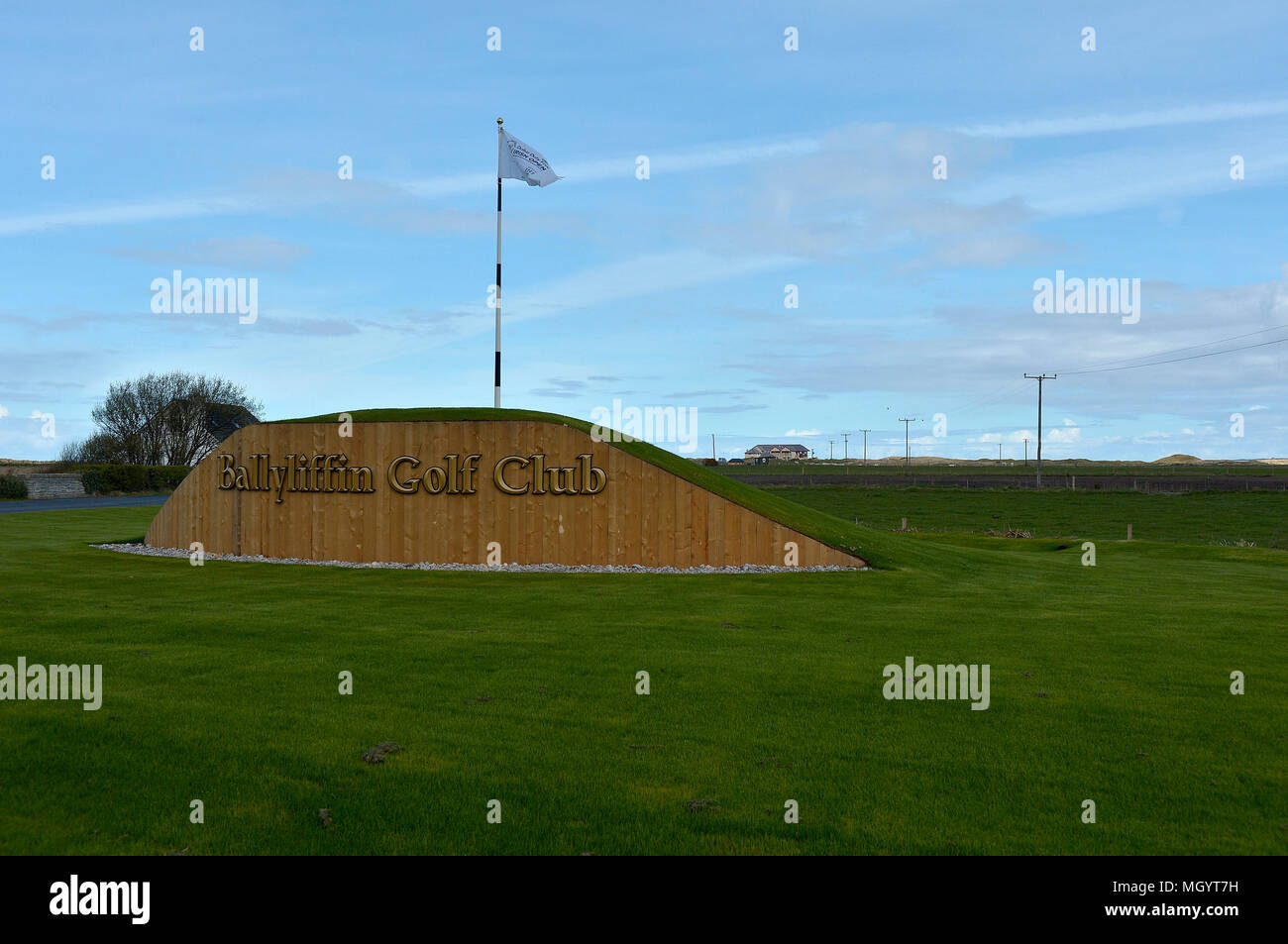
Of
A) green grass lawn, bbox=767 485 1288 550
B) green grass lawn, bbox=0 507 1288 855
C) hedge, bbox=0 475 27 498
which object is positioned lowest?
green grass lawn, bbox=0 507 1288 855

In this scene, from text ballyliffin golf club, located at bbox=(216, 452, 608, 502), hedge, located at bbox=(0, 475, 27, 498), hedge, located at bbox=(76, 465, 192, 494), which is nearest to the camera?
text ballyliffin golf club, located at bbox=(216, 452, 608, 502)

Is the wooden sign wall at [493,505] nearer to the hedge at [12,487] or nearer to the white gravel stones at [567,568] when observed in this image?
the white gravel stones at [567,568]

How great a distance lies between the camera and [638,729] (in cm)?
838

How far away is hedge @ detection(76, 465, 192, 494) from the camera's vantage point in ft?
204

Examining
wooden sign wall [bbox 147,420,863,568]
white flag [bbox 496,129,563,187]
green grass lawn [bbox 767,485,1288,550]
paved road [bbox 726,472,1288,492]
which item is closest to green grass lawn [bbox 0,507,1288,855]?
wooden sign wall [bbox 147,420,863,568]

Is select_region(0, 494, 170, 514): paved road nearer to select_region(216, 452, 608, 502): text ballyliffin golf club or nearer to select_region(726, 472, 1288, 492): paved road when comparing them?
select_region(216, 452, 608, 502): text ballyliffin golf club

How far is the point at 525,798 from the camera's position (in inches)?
261

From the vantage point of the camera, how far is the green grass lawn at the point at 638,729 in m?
6.18

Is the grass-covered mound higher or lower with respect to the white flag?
lower

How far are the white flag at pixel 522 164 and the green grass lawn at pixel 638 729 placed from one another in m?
15.4

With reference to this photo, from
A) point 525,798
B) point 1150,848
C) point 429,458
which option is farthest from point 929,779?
point 429,458

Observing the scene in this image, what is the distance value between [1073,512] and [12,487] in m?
68.2

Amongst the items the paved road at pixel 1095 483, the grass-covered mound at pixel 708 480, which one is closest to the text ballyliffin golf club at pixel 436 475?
the grass-covered mound at pixel 708 480

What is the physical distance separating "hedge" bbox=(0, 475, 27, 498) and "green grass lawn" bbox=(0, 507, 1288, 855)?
4954cm
